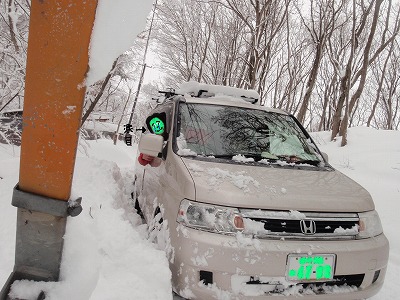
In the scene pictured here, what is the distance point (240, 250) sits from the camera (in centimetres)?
192

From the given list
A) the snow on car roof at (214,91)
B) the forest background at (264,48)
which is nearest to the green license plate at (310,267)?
the snow on car roof at (214,91)

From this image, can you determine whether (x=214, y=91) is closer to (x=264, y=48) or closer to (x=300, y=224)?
(x=300, y=224)

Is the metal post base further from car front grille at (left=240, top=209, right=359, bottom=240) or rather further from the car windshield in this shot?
the car windshield

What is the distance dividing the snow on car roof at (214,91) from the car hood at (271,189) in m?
1.65

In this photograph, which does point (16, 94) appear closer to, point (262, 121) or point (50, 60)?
point (262, 121)

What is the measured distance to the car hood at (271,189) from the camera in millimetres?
2043

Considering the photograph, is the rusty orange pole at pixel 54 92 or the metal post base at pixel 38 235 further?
the metal post base at pixel 38 235

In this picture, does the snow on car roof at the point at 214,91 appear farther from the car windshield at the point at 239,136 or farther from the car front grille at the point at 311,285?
the car front grille at the point at 311,285

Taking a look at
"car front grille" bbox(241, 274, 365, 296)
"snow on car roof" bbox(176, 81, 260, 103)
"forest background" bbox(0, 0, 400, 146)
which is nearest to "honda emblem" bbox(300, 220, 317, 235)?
"car front grille" bbox(241, 274, 365, 296)

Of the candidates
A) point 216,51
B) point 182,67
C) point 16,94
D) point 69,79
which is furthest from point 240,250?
point 182,67

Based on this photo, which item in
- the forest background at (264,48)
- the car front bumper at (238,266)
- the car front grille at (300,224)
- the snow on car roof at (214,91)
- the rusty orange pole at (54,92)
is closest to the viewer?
the rusty orange pole at (54,92)

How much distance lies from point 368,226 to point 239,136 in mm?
1306

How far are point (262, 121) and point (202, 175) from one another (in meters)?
1.36

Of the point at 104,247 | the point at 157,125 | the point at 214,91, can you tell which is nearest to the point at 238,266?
the point at 104,247
